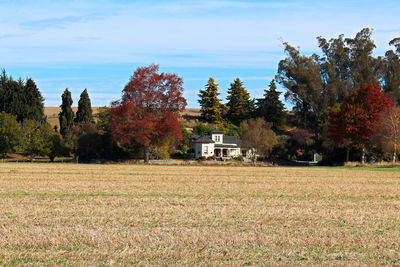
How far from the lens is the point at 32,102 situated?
87.1 meters

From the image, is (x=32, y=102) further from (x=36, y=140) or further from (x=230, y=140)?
(x=230, y=140)

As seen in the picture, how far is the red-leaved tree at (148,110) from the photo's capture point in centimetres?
6412

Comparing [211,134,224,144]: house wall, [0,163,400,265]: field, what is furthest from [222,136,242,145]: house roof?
[0,163,400,265]: field

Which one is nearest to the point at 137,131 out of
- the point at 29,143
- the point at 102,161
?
the point at 102,161

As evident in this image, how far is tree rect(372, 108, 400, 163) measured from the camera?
59.5 m

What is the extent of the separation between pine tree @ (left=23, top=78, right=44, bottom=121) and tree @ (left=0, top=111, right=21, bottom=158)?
53.7 ft

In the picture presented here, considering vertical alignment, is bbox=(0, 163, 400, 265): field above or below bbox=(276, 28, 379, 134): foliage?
below

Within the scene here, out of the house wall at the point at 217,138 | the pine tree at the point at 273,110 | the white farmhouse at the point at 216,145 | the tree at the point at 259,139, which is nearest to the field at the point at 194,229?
the tree at the point at 259,139

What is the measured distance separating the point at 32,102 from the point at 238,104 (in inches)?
1600

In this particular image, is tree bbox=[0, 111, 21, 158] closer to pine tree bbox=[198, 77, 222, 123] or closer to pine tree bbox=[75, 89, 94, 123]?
pine tree bbox=[75, 89, 94, 123]

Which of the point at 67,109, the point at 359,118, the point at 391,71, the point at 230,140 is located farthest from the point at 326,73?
the point at 67,109

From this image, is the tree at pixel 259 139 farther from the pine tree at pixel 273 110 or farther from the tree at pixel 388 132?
the tree at pixel 388 132

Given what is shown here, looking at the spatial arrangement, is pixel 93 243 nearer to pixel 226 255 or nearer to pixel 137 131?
pixel 226 255

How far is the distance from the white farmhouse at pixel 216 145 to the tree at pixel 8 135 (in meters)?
28.6
